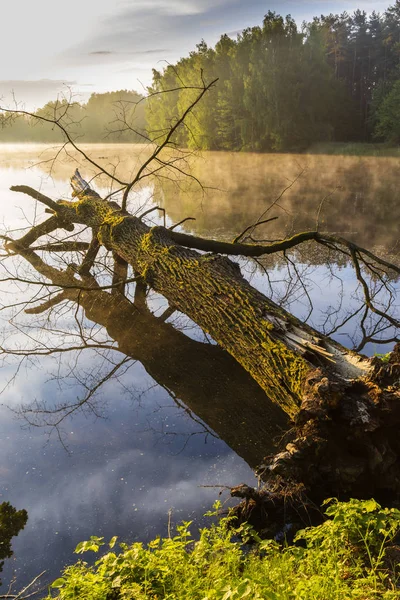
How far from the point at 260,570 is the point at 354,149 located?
110 ft

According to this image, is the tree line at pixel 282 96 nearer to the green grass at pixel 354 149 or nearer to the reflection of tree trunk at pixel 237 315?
the green grass at pixel 354 149

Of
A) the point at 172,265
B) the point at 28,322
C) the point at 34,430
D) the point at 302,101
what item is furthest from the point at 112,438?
the point at 302,101

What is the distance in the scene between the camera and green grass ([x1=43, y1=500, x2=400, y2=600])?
212 centimetres

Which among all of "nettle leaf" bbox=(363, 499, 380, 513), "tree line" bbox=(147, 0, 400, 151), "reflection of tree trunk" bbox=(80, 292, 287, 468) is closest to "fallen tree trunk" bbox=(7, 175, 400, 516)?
"reflection of tree trunk" bbox=(80, 292, 287, 468)

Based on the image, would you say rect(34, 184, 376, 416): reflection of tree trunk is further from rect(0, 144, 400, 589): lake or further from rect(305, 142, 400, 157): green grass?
rect(305, 142, 400, 157): green grass

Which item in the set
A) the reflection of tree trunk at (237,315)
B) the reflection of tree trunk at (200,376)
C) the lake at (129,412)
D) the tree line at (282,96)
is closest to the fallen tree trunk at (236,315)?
the reflection of tree trunk at (237,315)

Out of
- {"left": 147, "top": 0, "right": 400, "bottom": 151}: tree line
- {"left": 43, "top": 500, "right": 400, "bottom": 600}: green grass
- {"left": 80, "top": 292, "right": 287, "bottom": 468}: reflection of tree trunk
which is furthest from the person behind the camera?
{"left": 147, "top": 0, "right": 400, "bottom": 151}: tree line

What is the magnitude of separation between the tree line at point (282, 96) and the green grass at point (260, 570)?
30685 millimetres

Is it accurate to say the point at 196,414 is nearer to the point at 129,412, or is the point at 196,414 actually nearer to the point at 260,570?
the point at 129,412

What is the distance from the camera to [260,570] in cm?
239

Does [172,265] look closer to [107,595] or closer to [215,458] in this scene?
[215,458]

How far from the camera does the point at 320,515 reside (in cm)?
309

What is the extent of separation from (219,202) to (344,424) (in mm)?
11405

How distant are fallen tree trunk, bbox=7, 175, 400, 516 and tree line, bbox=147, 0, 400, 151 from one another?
89.9 ft
